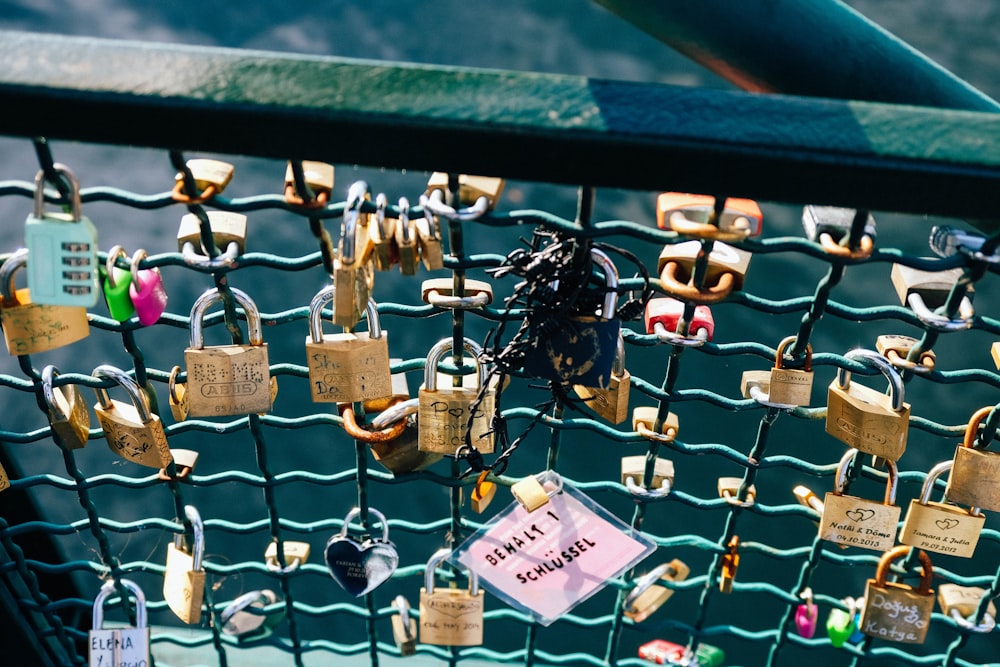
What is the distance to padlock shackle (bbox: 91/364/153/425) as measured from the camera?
1286 millimetres

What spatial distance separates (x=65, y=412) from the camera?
1.35 metres

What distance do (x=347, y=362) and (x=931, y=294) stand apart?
0.74 metres

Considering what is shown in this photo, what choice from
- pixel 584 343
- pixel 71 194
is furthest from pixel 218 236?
pixel 584 343

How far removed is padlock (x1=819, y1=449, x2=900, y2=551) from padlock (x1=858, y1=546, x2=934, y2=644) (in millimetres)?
99

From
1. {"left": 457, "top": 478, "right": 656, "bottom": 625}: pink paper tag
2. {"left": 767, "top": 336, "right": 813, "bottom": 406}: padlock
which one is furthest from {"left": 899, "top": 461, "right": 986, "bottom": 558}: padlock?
{"left": 457, "top": 478, "right": 656, "bottom": 625}: pink paper tag

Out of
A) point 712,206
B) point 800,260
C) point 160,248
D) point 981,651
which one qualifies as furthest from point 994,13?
point 712,206

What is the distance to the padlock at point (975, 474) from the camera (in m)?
1.27

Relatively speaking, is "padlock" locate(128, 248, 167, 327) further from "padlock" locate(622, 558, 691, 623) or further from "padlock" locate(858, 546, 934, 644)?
"padlock" locate(858, 546, 934, 644)

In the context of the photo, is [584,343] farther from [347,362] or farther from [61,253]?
[61,253]

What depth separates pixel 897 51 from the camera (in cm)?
84

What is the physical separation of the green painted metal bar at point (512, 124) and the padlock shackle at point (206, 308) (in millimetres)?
389

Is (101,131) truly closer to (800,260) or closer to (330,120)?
(330,120)

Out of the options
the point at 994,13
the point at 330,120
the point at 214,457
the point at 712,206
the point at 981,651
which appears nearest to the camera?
the point at 330,120

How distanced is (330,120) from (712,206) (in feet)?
1.41
